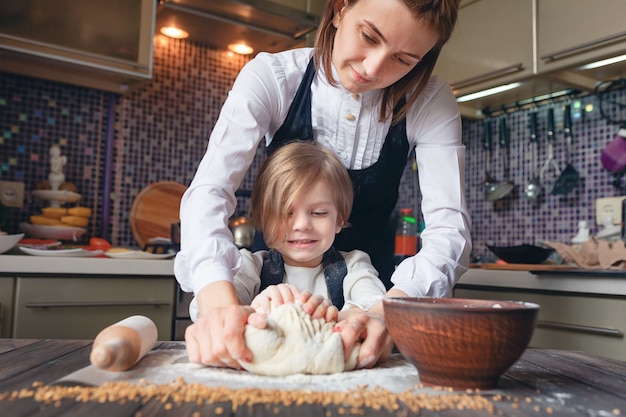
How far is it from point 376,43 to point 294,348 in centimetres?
48

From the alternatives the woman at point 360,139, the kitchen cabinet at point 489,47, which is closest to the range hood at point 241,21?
the kitchen cabinet at point 489,47

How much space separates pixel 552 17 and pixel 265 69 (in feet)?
4.80

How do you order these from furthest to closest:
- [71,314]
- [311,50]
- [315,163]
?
1. [71,314]
2. [311,50]
3. [315,163]

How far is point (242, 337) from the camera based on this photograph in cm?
64

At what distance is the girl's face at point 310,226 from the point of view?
99cm

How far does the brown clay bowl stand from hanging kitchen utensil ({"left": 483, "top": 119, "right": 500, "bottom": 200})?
6.87ft

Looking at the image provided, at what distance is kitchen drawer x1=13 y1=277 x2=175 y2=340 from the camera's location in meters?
1.73

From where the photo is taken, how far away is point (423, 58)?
1067mm

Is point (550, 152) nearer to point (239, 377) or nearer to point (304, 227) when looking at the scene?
point (304, 227)

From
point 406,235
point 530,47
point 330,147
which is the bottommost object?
point 406,235

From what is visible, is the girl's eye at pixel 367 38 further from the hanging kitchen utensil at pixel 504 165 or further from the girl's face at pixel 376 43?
the hanging kitchen utensil at pixel 504 165

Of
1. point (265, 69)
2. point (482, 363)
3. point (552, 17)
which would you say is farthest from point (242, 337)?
point (552, 17)

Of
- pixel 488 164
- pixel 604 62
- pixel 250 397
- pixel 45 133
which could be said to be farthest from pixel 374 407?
pixel 488 164

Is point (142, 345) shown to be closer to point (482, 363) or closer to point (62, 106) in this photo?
point (482, 363)
